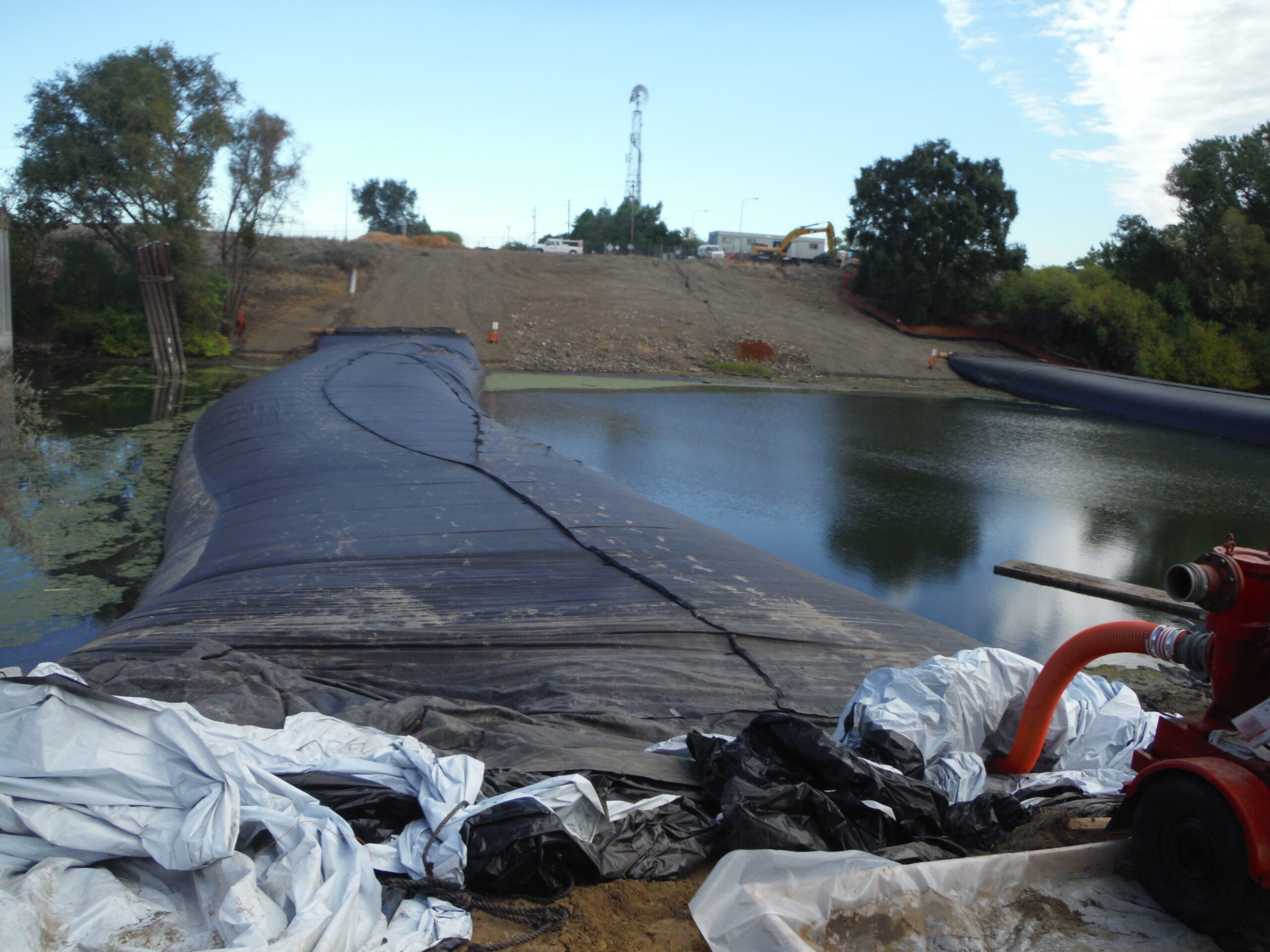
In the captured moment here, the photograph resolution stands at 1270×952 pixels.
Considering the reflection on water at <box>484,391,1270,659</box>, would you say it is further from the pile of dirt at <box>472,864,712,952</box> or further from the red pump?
the pile of dirt at <box>472,864,712,952</box>

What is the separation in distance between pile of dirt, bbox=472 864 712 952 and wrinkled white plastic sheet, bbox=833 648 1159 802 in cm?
87

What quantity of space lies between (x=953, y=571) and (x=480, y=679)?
5575 mm

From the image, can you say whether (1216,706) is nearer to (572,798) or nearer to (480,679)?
(572,798)

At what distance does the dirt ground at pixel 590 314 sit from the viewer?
20.7m

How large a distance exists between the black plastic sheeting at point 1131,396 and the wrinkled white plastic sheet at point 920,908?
16438 millimetres

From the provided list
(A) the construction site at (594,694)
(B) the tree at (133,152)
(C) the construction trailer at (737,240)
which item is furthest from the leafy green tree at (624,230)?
(A) the construction site at (594,694)

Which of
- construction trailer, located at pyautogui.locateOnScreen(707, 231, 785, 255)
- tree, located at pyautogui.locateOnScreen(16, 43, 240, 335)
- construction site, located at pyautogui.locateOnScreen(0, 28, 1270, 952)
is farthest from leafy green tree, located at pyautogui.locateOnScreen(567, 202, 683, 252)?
construction site, located at pyautogui.locateOnScreen(0, 28, 1270, 952)

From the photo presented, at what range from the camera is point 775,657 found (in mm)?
3959

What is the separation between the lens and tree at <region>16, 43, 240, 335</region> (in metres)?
16.1

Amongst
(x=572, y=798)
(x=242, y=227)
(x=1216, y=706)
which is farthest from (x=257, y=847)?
(x=242, y=227)

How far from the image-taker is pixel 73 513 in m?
7.36

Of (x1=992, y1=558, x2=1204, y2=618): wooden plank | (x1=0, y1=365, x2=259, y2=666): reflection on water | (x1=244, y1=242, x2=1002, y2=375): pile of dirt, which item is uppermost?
(x1=244, y1=242, x2=1002, y2=375): pile of dirt

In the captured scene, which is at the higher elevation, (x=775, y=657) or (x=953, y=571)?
(x=775, y=657)

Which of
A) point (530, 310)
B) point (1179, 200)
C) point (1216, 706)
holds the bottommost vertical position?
point (1216, 706)
